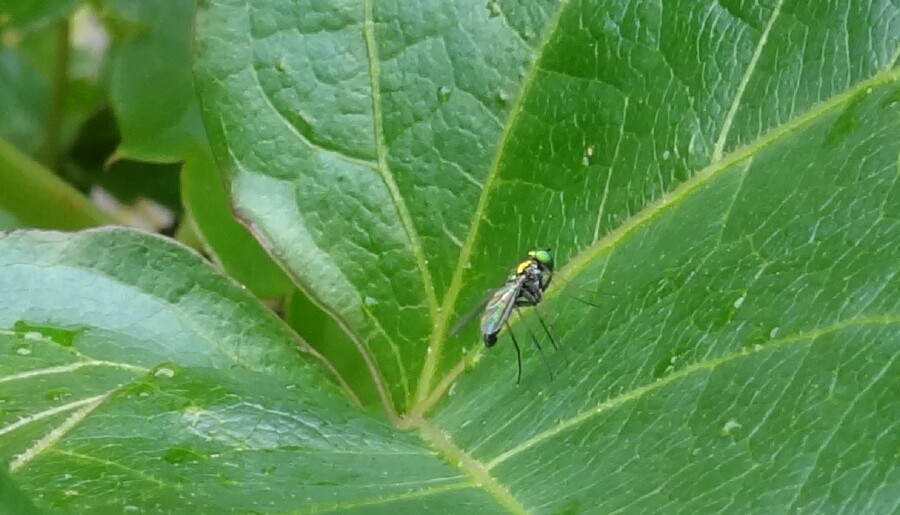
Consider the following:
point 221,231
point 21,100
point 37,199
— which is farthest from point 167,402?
point 21,100

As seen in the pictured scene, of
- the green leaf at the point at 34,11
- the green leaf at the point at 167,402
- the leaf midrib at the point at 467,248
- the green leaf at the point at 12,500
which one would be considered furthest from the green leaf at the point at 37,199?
the green leaf at the point at 12,500

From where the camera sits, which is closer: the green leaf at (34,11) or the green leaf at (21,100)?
the green leaf at (34,11)

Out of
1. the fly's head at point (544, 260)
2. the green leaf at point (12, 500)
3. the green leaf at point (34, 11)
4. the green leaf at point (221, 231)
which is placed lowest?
the green leaf at point (221, 231)

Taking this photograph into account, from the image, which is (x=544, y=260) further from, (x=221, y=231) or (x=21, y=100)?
(x=21, y=100)

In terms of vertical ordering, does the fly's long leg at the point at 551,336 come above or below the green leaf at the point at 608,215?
below

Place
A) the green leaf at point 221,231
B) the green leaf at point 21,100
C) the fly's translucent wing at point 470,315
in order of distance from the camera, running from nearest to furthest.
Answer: the fly's translucent wing at point 470,315 < the green leaf at point 221,231 < the green leaf at point 21,100

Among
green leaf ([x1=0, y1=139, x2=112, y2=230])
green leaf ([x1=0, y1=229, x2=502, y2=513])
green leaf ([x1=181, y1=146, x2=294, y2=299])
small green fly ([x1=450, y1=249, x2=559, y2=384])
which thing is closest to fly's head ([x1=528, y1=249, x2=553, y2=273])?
small green fly ([x1=450, y1=249, x2=559, y2=384])

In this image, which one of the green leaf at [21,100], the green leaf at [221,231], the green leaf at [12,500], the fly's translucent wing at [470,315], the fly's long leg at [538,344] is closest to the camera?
the green leaf at [12,500]

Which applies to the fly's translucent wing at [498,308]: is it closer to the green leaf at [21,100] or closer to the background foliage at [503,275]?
the background foliage at [503,275]
